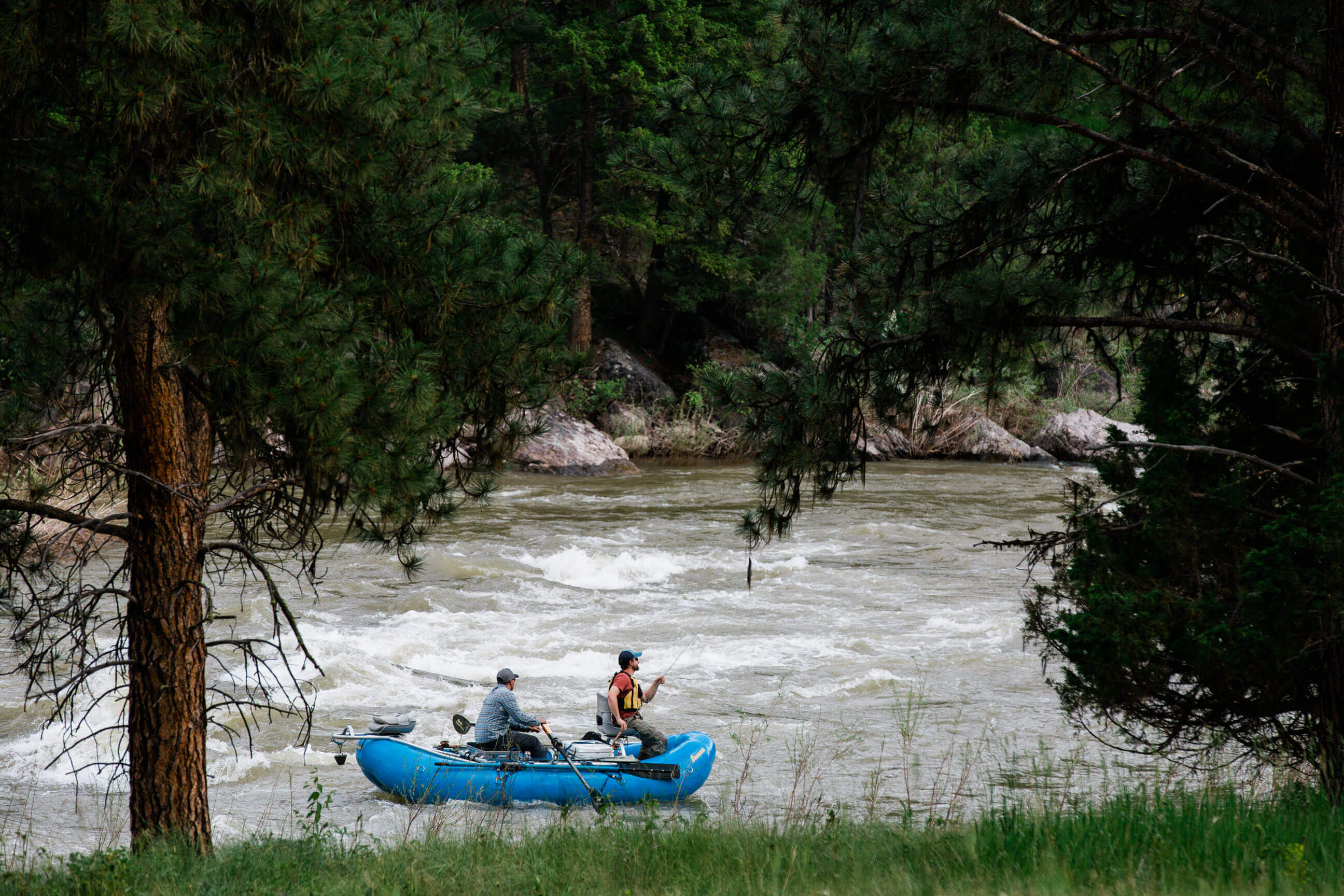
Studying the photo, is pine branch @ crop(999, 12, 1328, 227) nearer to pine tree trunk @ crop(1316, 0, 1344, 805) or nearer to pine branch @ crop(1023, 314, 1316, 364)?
pine tree trunk @ crop(1316, 0, 1344, 805)

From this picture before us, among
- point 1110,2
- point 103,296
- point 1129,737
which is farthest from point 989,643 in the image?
point 103,296

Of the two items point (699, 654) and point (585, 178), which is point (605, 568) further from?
point (585, 178)

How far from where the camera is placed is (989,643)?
1255cm

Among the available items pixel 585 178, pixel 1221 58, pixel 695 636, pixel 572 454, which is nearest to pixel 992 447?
pixel 572 454

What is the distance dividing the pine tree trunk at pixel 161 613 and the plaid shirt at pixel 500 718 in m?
3.20

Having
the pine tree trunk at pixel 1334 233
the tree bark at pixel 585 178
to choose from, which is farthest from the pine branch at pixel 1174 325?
the tree bark at pixel 585 178

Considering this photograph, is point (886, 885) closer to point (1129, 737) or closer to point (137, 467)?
point (1129, 737)

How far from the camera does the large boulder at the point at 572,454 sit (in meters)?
26.0

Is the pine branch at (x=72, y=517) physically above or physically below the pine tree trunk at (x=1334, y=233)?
below

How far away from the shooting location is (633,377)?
29.9 m

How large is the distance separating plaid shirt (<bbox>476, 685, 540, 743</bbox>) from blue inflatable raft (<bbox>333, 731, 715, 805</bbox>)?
168 mm

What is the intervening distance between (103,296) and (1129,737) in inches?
204

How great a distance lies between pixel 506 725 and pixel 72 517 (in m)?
4.06

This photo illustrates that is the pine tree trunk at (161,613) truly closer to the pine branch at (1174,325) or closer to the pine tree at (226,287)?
the pine tree at (226,287)
